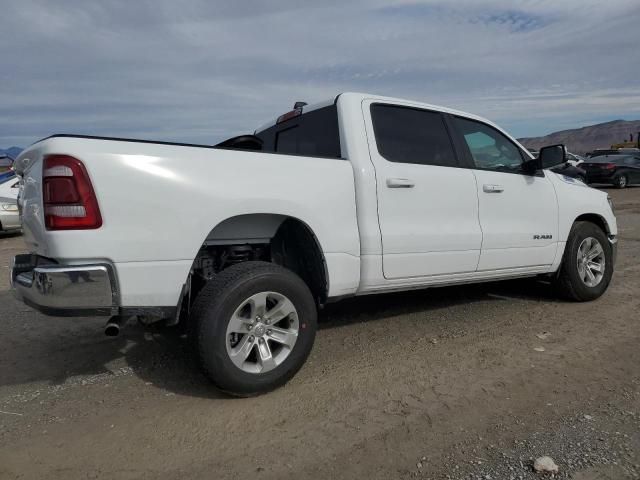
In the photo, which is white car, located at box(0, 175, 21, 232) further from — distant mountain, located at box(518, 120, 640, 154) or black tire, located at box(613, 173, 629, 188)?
distant mountain, located at box(518, 120, 640, 154)

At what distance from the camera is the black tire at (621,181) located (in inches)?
811

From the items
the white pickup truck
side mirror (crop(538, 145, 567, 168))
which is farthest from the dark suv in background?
side mirror (crop(538, 145, 567, 168))

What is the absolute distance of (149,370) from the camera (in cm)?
360

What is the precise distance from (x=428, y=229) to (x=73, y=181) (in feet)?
8.01

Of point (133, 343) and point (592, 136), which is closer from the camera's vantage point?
point (133, 343)

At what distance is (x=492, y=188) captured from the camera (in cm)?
432

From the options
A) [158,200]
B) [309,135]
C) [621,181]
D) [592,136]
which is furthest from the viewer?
[592,136]

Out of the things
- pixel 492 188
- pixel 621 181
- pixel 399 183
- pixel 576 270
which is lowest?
pixel 576 270

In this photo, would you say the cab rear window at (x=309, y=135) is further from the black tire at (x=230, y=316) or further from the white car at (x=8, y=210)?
the white car at (x=8, y=210)

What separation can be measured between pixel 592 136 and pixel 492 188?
17915 centimetres

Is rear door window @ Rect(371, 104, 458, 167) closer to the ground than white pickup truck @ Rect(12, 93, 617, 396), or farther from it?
farther from it

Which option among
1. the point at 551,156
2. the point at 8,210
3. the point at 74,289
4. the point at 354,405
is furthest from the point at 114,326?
the point at 8,210

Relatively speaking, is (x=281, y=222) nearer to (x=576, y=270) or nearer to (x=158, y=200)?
(x=158, y=200)

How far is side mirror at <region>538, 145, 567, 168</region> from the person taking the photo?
4609mm
